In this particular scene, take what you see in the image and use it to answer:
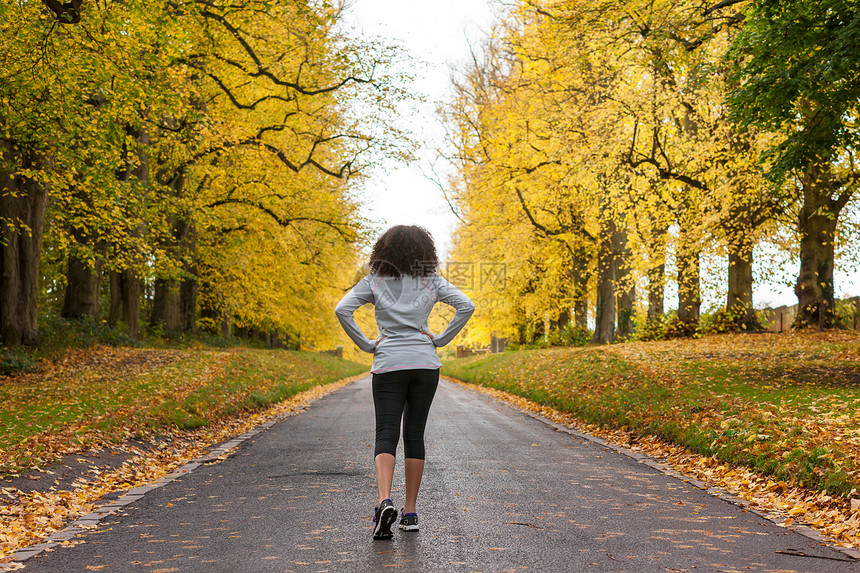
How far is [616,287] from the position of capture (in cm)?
Answer: 2592

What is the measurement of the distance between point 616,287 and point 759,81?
15038mm

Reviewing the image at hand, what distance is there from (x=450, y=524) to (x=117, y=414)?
22.7 feet

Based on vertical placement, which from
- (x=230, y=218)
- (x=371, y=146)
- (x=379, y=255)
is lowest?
(x=379, y=255)

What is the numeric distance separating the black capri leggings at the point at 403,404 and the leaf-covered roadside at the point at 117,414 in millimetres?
2600

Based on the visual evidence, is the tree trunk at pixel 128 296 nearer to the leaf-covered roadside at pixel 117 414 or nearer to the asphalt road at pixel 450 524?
the leaf-covered roadside at pixel 117 414

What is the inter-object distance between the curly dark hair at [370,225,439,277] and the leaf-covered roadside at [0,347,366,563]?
3141 mm

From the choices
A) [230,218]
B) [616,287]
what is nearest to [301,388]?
[230,218]

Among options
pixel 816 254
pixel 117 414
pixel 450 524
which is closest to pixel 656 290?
pixel 816 254

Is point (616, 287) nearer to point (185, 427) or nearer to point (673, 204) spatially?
point (673, 204)

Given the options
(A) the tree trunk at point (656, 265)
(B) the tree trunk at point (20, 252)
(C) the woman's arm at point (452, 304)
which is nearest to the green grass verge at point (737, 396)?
(A) the tree trunk at point (656, 265)

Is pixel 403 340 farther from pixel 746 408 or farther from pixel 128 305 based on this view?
pixel 128 305

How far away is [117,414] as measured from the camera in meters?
10.4

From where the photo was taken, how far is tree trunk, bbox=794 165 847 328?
1886cm

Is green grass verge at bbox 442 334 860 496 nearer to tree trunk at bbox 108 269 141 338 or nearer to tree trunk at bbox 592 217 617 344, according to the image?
tree trunk at bbox 592 217 617 344
